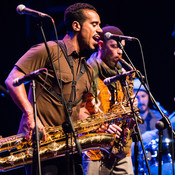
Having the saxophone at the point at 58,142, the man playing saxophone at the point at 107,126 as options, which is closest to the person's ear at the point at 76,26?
the man playing saxophone at the point at 107,126

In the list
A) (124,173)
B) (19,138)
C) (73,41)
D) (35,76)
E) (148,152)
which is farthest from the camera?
(148,152)

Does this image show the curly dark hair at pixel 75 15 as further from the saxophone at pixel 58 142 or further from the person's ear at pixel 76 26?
the saxophone at pixel 58 142

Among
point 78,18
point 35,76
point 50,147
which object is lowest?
point 50,147

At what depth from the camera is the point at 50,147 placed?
3.31 m

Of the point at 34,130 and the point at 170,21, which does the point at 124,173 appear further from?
the point at 170,21

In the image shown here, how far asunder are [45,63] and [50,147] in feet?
3.09

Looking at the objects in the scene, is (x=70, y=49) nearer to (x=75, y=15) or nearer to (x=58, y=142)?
(x=75, y=15)

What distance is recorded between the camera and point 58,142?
135 inches

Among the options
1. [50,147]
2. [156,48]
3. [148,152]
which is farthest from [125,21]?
[50,147]

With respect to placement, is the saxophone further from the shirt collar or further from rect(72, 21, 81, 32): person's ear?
rect(72, 21, 81, 32): person's ear

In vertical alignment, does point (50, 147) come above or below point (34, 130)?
below

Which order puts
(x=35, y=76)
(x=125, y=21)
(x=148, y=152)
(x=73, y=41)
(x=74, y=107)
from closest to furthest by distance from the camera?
(x=35, y=76), (x=74, y=107), (x=73, y=41), (x=148, y=152), (x=125, y=21)

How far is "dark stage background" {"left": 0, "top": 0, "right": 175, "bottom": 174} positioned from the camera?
20.5ft

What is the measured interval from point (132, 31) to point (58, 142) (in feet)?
17.9
